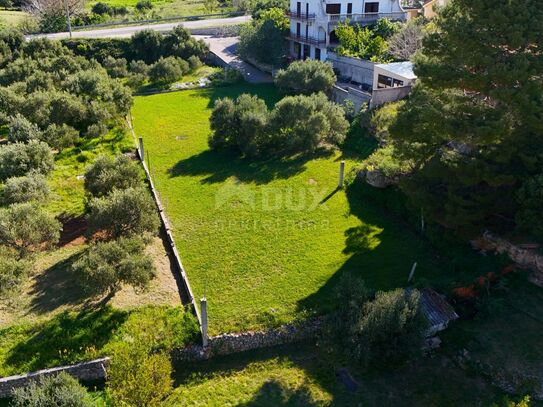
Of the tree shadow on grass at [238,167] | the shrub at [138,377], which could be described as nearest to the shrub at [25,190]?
the tree shadow on grass at [238,167]

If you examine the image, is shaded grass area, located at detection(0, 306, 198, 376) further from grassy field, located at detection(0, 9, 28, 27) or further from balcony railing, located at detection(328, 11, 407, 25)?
grassy field, located at detection(0, 9, 28, 27)

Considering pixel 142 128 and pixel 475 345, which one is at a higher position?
pixel 142 128

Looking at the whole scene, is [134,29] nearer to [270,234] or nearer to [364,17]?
[364,17]

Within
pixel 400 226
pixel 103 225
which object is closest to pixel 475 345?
pixel 400 226

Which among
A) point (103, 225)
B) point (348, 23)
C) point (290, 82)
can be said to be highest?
point (348, 23)

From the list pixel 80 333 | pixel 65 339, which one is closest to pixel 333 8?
pixel 80 333

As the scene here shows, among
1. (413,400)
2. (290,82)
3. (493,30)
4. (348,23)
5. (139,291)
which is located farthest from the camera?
(348,23)

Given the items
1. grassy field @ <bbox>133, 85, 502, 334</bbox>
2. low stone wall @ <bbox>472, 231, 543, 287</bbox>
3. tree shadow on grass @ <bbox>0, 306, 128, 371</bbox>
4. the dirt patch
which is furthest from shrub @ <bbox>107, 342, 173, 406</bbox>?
low stone wall @ <bbox>472, 231, 543, 287</bbox>

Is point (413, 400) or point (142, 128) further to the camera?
point (142, 128)

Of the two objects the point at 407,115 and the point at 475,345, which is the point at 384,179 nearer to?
the point at 407,115
